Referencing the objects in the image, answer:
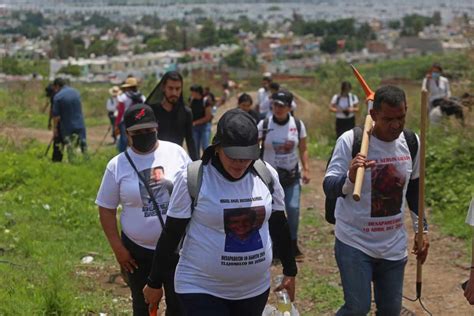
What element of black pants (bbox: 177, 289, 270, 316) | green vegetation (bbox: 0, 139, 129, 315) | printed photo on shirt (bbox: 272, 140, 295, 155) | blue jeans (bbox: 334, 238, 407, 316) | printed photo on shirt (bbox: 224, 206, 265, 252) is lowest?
green vegetation (bbox: 0, 139, 129, 315)

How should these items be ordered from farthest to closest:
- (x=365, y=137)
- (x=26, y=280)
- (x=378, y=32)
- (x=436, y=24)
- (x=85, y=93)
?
(x=378, y=32), (x=436, y=24), (x=85, y=93), (x=26, y=280), (x=365, y=137)

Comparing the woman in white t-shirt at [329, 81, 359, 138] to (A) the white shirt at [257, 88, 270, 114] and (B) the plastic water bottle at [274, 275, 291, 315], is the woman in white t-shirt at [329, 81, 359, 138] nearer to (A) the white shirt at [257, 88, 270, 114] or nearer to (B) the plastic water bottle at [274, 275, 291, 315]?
(A) the white shirt at [257, 88, 270, 114]

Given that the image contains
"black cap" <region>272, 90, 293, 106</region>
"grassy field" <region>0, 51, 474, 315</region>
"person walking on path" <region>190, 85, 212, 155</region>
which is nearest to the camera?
"grassy field" <region>0, 51, 474, 315</region>

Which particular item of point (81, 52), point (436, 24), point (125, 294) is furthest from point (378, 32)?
point (125, 294)

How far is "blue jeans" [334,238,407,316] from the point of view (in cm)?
442

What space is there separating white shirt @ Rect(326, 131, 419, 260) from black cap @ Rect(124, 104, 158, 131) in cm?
118

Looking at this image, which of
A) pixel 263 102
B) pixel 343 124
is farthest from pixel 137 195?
pixel 343 124

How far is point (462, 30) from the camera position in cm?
1192

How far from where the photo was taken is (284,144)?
740 cm

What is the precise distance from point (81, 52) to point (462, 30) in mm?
65792

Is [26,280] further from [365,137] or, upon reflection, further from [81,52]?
[81,52]

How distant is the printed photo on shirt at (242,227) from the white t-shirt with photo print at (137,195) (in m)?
1.09

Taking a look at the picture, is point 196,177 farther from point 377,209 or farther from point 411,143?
point 411,143

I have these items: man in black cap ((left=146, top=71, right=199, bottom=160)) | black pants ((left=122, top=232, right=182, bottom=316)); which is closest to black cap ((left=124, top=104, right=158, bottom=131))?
black pants ((left=122, top=232, right=182, bottom=316))
